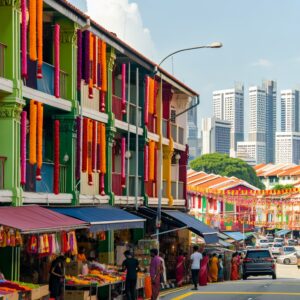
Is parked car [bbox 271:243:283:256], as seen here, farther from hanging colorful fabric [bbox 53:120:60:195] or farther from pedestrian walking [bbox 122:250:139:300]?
pedestrian walking [bbox 122:250:139:300]

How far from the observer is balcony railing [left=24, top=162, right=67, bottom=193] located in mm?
29312

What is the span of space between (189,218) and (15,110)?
62.3ft

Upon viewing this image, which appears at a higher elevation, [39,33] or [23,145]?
[39,33]

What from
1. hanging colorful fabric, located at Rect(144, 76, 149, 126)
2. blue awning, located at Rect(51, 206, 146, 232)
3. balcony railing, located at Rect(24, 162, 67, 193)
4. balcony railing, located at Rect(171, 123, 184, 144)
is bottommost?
blue awning, located at Rect(51, 206, 146, 232)

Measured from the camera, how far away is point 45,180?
3084 centimetres

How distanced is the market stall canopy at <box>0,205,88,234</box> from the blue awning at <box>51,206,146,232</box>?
1.16 metres

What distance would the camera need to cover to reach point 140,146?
4266 cm

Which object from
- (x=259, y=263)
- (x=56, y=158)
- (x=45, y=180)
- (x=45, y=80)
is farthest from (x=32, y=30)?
(x=259, y=263)

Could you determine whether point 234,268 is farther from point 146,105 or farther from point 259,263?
point 146,105

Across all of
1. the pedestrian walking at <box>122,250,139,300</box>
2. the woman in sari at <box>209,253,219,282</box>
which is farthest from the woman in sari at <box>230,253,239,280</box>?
the pedestrian walking at <box>122,250,139,300</box>

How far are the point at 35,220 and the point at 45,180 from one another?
6.86 metres

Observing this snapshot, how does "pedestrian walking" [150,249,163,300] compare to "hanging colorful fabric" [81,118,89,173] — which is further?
"hanging colorful fabric" [81,118,89,173]

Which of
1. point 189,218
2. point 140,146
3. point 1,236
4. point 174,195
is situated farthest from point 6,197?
point 174,195

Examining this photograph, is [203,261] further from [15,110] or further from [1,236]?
[1,236]
